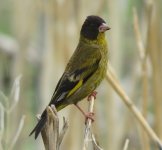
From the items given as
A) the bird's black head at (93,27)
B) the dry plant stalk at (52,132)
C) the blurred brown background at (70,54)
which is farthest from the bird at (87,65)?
the dry plant stalk at (52,132)

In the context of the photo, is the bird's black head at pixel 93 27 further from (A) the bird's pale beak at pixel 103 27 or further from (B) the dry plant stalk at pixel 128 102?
(B) the dry plant stalk at pixel 128 102

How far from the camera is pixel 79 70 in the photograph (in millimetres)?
2963

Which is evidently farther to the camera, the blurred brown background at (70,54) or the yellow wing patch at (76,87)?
the blurred brown background at (70,54)

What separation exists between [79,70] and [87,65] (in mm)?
55

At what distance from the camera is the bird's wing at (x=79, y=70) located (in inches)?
112

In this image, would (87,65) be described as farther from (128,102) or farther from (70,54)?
(70,54)

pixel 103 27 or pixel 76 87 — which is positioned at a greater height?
pixel 103 27

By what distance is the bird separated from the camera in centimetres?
289

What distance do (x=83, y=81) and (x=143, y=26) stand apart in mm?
1252

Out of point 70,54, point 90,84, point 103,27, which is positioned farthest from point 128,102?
point 70,54

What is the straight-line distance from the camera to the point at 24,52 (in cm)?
402

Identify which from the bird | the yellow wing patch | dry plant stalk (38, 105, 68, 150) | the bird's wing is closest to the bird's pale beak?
the bird

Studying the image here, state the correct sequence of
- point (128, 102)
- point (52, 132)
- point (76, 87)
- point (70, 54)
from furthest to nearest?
point (70, 54), point (128, 102), point (76, 87), point (52, 132)

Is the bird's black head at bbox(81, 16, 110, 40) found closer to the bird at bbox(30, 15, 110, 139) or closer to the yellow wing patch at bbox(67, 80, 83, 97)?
the bird at bbox(30, 15, 110, 139)
